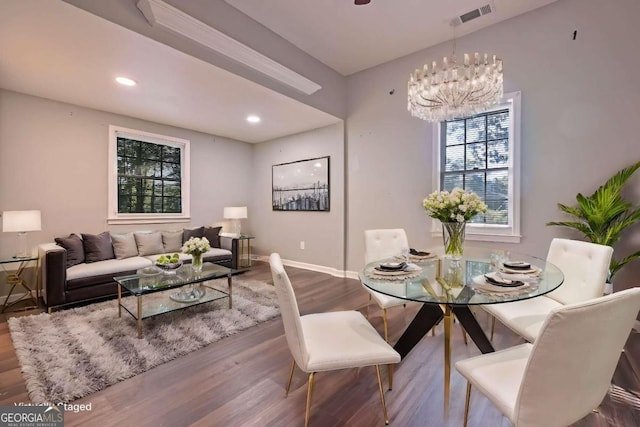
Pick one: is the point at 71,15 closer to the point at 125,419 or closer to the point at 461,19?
the point at 125,419

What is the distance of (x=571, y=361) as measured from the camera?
0.94m

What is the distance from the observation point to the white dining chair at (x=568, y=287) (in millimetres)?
1783

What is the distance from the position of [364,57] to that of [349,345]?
3.82 meters

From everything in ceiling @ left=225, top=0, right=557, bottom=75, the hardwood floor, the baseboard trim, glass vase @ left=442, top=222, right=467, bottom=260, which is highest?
ceiling @ left=225, top=0, right=557, bottom=75

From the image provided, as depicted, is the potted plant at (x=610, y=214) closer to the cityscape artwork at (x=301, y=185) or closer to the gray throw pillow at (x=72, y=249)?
the cityscape artwork at (x=301, y=185)

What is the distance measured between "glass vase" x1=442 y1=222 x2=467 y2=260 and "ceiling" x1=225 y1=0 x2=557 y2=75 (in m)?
2.39

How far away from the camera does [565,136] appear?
2.81 meters

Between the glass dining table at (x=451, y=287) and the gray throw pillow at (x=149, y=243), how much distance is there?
3431 millimetres

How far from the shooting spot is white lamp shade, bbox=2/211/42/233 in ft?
9.62

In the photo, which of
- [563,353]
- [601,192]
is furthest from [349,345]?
[601,192]

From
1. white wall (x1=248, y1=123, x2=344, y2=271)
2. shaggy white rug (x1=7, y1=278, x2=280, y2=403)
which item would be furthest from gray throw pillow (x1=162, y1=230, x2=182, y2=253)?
white wall (x1=248, y1=123, x2=344, y2=271)

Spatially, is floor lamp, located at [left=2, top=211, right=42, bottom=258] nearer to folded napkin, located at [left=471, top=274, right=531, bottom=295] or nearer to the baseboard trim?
the baseboard trim

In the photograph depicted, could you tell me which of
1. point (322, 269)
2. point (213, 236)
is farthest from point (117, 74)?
point (322, 269)

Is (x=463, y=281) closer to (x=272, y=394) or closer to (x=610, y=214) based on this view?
(x=272, y=394)
